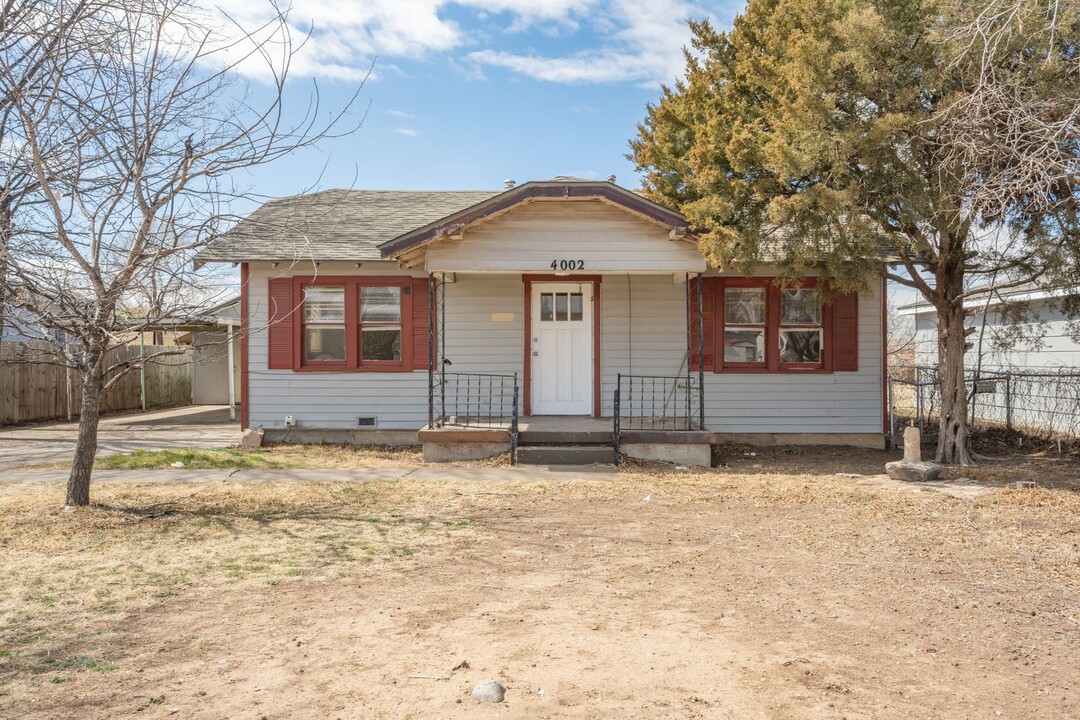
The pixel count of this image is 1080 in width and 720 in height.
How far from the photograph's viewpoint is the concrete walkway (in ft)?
31.1

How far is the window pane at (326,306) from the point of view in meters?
12.9

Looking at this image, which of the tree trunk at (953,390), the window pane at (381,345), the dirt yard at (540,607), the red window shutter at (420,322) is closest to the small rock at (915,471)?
the tree trunk at (953,390)

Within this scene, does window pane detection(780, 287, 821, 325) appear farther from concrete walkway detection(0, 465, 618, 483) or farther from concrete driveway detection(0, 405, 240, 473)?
concrete driveway detection(0, 405, 240, 473)

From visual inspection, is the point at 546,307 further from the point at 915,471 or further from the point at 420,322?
the point at 915,471

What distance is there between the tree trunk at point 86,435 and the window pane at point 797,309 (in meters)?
9.87

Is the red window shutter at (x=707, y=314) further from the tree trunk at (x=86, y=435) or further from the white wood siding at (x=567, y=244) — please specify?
the tree trunk at (x=86, y=435)

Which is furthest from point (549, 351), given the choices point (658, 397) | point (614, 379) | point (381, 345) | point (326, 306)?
point (326, 306)

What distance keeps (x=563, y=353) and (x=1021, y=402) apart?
27.9 ft

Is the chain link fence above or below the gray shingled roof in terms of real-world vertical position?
below

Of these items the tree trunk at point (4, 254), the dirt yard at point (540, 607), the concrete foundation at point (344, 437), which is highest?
the tree trunk at point (4, 254)

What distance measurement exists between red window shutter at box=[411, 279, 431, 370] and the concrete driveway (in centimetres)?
350

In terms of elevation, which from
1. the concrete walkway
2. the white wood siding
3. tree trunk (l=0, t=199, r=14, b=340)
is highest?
the white wood siding

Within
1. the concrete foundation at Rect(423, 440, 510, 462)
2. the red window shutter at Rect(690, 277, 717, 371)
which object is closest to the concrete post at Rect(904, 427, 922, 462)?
the red window shutter at Rect(690, 277, 717, 371)

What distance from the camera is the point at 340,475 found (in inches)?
389
